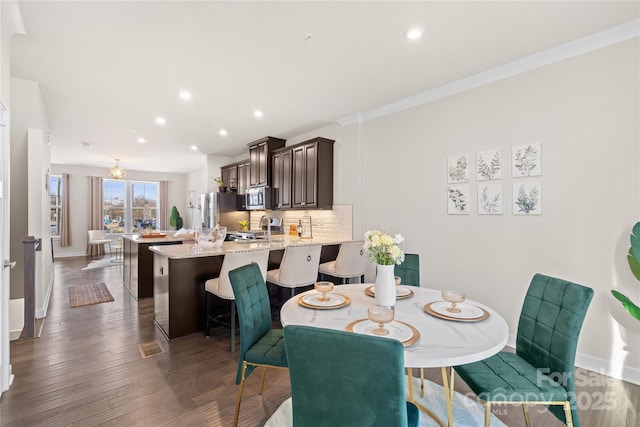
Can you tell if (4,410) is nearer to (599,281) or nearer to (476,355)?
(476,355)

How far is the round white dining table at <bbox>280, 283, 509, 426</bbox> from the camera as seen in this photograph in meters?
1.22

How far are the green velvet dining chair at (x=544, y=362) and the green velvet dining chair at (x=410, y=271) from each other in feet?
2.97

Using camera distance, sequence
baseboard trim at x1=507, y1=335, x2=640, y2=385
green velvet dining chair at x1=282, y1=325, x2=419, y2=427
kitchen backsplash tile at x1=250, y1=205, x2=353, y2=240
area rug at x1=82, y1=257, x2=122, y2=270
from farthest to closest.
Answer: area rug at x1=82, y1=257, x2=122, y2=270, kitchen backsplash tile at x1=250, y1=205, x2=353, y2=240, baseboard trim at x1=507, y1=335, x2=640, y2=385, green velvet dining chair at x1=282, y1=325, x2=419, y2=427

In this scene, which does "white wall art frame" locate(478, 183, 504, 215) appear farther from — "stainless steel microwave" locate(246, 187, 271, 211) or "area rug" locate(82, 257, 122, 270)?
"area rug" locate(82, 257, 122, 270)

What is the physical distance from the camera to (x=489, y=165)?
3.13 m

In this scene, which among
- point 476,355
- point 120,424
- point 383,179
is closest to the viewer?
point 476,355

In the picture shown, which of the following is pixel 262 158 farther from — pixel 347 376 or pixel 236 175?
pixel 347 376

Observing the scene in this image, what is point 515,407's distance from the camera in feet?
6.70

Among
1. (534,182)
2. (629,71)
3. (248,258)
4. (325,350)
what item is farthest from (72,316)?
(629,71)

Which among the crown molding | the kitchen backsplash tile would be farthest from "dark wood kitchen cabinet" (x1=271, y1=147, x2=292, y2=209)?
the crown molding

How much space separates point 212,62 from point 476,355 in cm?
316

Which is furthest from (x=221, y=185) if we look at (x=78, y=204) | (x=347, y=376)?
(x=347, y=376)

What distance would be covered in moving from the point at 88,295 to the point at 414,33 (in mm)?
5760

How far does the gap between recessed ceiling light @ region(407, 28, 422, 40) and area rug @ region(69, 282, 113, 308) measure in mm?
5197
